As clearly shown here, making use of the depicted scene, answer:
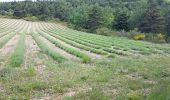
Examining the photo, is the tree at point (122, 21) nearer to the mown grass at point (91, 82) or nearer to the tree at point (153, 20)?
the tree at point (153, 20)

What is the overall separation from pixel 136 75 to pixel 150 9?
82.1 metres

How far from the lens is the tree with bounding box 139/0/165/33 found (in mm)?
97438

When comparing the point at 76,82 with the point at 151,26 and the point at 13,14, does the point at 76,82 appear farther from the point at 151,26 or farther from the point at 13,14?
the point at 13,14

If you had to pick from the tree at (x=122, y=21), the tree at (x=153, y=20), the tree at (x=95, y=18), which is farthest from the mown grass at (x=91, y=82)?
the tree at (x=122, y=21)

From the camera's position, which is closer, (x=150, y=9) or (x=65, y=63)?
(x=65, y=63)

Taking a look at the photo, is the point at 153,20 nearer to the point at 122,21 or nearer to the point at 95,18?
the point at 122,21

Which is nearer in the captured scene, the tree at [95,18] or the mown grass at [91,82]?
the mown grass at [91,82]

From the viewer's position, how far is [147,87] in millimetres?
16781

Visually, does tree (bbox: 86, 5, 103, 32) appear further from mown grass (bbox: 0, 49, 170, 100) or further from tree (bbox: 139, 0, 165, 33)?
mown grass (bbox: 0, 49, 170, 100)

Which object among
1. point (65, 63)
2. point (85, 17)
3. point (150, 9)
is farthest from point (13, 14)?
point (65, 63)

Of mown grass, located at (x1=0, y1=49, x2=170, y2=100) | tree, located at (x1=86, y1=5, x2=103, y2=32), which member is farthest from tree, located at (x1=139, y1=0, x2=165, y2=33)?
mown grass, located at (x1=0, y1=49, x2=170, y2=100)

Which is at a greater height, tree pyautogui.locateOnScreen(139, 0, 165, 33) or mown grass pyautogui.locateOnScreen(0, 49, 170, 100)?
mown grass pyautogui.locateOnScreen(0, 49, 170, 100)

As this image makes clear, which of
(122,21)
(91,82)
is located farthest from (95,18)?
(91,82)

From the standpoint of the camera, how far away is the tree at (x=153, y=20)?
3836 inches
